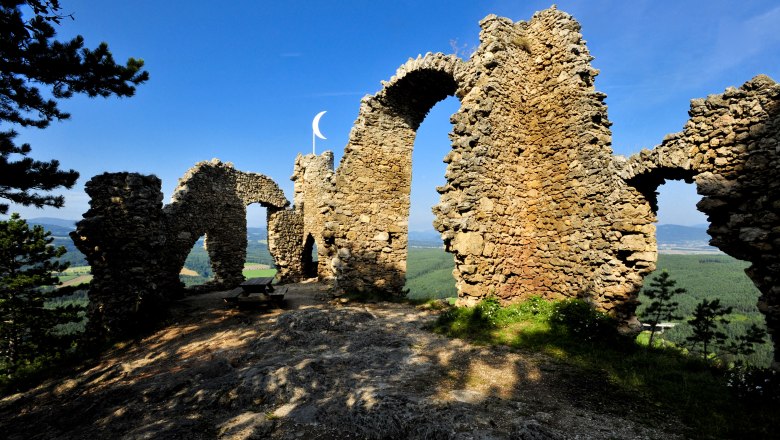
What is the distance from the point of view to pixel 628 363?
18.1 ft

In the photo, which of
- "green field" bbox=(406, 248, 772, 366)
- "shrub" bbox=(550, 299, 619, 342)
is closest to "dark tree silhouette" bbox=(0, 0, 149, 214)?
"shrub" bbox=(550, 299, 619, 342)

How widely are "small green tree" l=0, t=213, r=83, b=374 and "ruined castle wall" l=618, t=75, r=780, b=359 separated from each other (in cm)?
2092

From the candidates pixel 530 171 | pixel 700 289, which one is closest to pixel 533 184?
pixel 530 171

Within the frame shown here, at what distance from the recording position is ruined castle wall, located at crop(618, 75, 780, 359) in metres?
4.76

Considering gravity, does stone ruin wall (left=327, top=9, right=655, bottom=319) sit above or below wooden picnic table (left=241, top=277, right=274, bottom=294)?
above

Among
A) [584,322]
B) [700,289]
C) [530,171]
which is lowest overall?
[700,289]

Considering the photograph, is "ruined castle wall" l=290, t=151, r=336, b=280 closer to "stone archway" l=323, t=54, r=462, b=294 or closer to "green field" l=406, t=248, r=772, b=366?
"stone archway" l=323, t=54, r=462, b=294

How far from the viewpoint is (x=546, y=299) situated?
8750 millimetres

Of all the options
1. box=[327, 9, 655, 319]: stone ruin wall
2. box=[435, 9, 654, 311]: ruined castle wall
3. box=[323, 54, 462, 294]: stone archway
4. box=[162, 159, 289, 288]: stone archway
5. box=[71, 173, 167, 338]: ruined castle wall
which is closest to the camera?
box=[327, 9, 655, 319]: stone ruin wall

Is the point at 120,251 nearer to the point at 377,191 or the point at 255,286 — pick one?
the point at 255,286

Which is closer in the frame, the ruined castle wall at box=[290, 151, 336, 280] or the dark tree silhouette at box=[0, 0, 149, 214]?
the dark tree silhouette at box=[0, 0, 149, 214]

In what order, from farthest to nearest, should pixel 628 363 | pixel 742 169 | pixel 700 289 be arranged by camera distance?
pixel 700 289, pixel 628 363, pixel 742 169

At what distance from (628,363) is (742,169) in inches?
138

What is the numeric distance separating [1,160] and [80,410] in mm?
4536
